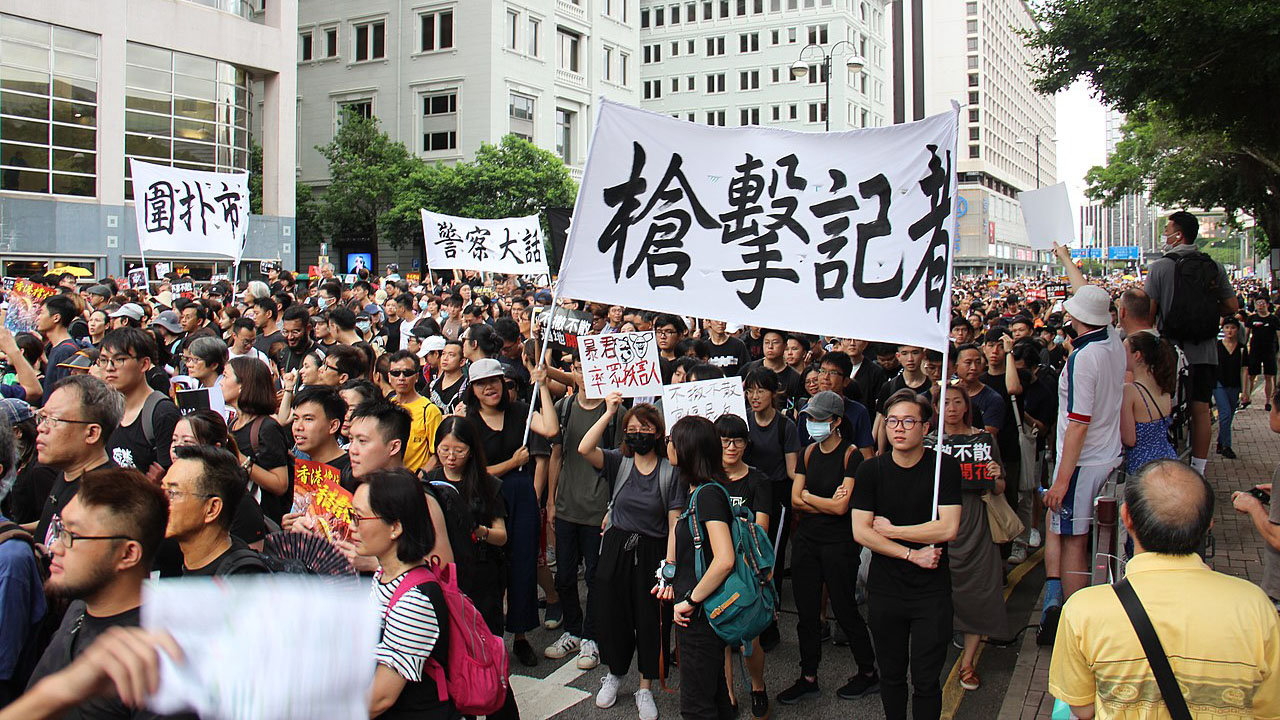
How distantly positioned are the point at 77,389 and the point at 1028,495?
8802mm

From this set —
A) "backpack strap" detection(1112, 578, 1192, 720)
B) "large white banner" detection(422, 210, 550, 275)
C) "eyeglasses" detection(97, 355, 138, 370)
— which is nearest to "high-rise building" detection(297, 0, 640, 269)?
"large white banner" detection(422, 210, 550, 275)

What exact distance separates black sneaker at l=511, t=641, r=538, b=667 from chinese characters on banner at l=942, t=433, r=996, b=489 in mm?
2954

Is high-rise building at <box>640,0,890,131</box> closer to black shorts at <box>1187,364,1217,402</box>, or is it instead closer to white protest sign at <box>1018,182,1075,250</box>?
black shorts at <box>1187,364,1217,402</box>

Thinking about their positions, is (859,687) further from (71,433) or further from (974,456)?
(71,433)

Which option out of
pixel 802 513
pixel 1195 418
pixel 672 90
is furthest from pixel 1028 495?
pixel 672 90

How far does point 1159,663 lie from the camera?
106 inches

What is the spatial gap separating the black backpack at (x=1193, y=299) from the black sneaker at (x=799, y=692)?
17.0 ft

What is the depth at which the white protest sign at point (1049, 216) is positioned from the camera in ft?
23.9

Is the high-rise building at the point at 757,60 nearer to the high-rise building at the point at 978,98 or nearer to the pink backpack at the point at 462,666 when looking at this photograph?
the high-rise building at the point at 978,98

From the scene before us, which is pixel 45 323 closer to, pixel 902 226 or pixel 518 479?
pixel 518 479

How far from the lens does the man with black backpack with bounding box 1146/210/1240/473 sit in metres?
8.04

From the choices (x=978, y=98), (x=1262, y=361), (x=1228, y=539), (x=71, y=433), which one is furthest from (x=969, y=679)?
(x=978, y=98)

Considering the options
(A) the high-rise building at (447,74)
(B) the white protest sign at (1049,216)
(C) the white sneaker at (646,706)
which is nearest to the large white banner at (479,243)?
(B) the white protest sign at (1049,216)

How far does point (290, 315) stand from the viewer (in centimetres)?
881
